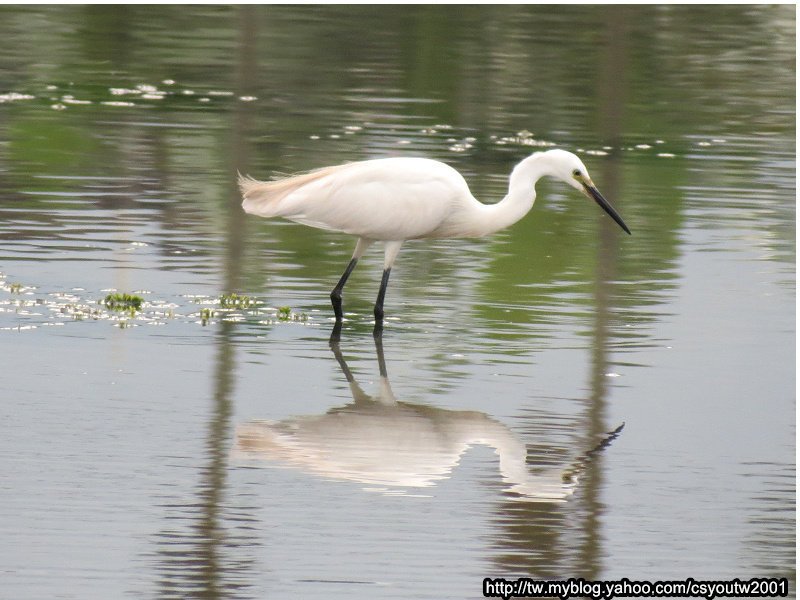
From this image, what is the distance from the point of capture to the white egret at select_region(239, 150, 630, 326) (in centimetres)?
1006

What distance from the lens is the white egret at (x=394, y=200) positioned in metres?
10.1

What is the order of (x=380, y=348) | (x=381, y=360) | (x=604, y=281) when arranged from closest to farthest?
(x=381, y=360) < (x=380, y=348) < (x=604, y=281)

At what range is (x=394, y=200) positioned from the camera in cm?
1005

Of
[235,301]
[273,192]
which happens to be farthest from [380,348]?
[273,192]

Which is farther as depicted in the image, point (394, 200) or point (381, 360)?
point (394, 200)

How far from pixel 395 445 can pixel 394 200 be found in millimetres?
2755

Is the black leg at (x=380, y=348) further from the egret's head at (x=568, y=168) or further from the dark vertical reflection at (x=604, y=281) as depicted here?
the egret's head at (x=568, y=168)

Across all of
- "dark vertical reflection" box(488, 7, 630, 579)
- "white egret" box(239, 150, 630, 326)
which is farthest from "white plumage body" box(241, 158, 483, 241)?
"dark vertical reflection" box(488, 7, 630, 579)

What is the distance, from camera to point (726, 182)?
51.5ft

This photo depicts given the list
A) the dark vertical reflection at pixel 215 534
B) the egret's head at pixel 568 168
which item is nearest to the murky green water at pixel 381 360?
the dark vertical reflection at pixel 215 534

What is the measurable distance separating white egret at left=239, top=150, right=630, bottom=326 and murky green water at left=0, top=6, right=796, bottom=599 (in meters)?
0.49

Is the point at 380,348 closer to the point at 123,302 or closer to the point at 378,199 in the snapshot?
the point at 378,199

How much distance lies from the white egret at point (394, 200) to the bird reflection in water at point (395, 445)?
181 cm

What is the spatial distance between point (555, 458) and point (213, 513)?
1704 millimetres
